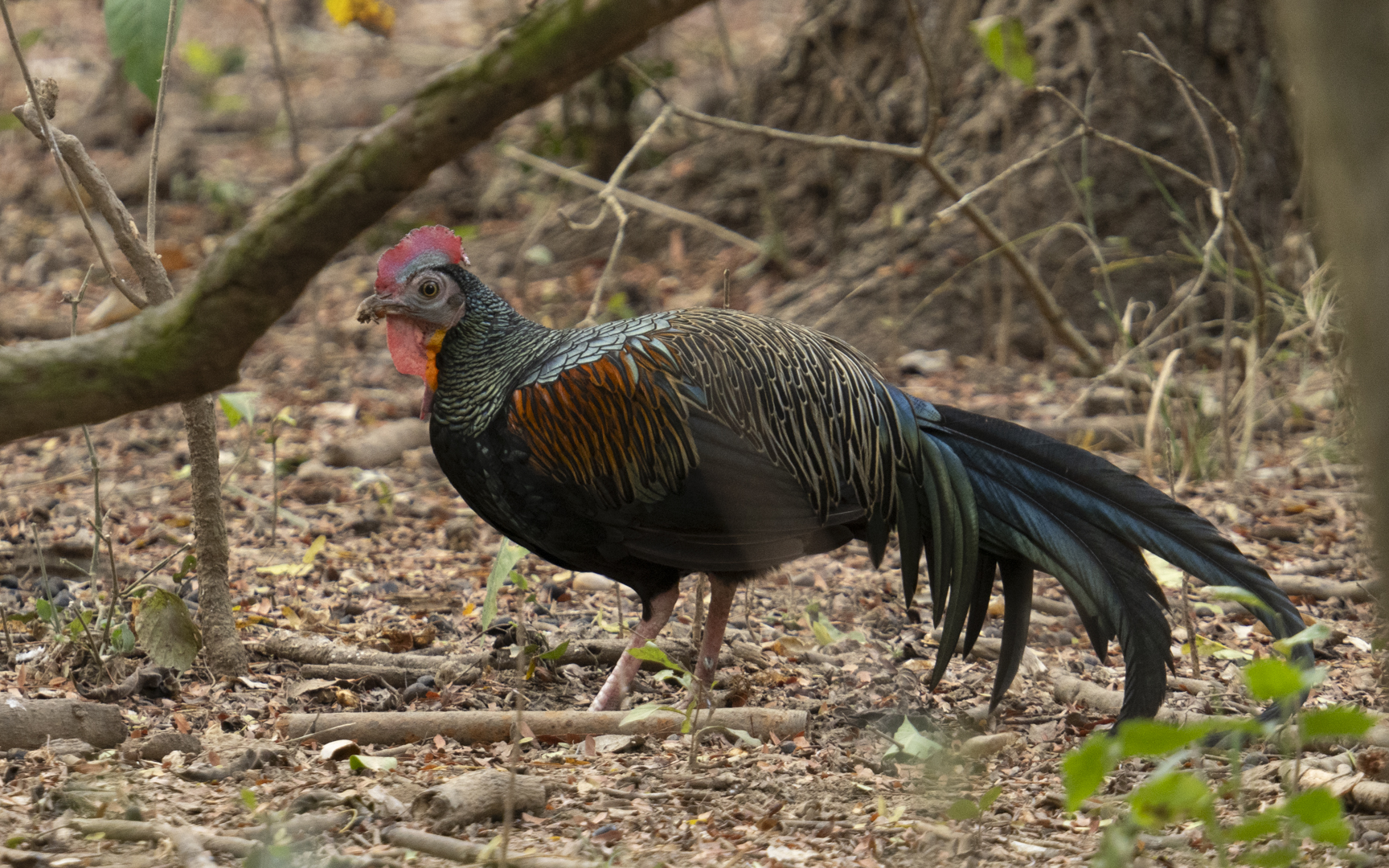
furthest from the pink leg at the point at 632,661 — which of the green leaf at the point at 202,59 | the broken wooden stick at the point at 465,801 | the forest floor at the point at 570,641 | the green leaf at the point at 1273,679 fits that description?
the green leaf at the point at 202,59

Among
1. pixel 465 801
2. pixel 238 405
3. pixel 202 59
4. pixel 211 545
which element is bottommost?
pixel 465 801

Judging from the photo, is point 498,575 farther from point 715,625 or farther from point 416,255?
point 416,255

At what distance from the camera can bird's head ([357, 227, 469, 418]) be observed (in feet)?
13.4

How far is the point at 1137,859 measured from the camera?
2672 mm

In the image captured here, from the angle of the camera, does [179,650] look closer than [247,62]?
Yes

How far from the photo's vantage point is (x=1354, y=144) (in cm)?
136

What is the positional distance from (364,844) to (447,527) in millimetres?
3174

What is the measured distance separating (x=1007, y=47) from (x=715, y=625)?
2.75 metres

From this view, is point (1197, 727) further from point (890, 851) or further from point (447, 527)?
point (447, 527)

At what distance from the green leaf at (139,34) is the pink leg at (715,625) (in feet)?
7.14

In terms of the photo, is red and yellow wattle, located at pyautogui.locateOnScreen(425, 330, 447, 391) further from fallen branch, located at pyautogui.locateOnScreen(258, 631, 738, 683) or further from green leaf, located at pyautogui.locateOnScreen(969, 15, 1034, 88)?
green leaf, located at pyautogui.locateOnScreen(969, 15, 1034, 88)

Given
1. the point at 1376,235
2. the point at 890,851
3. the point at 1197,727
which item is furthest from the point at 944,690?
the point at 1376,235

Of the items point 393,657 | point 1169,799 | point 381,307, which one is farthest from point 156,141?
point 1169,799

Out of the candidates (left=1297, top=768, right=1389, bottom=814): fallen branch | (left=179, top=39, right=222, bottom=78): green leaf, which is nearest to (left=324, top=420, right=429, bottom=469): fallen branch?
(left=1297, top=768, right=1389, bottom=814): fallen branch
